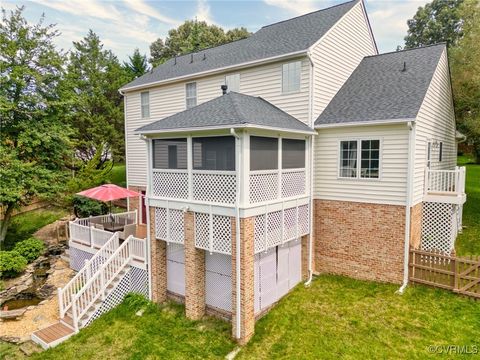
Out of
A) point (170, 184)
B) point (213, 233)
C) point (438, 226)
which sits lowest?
point (438, 226)

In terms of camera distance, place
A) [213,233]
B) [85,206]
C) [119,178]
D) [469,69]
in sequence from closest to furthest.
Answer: [213,233]
[469,69]
[85,206]
[119,178]

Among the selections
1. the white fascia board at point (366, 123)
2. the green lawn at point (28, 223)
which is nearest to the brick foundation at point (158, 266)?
the white fascia board at point (366, 123)

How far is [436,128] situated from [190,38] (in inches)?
1371

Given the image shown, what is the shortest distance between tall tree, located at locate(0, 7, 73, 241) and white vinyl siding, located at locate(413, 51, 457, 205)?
57.0 ft

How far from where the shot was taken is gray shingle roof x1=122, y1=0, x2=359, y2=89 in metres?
11.3

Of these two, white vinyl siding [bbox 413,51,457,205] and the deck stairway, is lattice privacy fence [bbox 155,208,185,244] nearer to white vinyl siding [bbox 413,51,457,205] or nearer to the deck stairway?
the deck stairway

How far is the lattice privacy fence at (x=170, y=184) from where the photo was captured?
923cm

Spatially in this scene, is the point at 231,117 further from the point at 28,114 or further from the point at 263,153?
the point at 28,114

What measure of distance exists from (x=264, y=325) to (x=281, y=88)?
7.98 meters

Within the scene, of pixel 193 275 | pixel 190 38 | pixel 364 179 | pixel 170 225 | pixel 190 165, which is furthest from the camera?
pixel 190 38

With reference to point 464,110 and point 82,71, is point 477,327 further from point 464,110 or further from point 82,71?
point 82,71

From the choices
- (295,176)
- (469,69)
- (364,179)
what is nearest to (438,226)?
(364,179)

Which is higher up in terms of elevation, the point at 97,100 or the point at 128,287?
the point at 97,100

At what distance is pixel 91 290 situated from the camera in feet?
33.9
